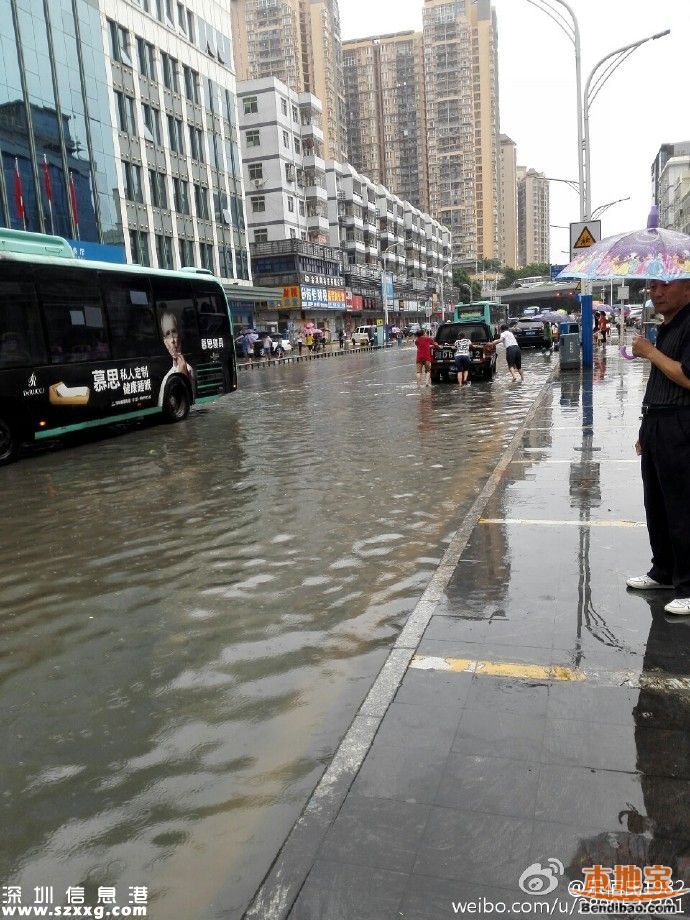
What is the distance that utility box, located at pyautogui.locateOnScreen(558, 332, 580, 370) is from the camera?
21.8 metres

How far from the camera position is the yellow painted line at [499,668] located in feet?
12.1

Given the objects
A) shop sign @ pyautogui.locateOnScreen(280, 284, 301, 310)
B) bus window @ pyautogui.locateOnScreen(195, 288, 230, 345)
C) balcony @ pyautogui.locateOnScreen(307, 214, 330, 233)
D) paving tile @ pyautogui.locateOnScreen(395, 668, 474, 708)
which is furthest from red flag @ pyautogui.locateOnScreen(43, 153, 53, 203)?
balcony @ pyautogui.locateOnScreen(307, 214, 330, 233)

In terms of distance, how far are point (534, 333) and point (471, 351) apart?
57.9ft

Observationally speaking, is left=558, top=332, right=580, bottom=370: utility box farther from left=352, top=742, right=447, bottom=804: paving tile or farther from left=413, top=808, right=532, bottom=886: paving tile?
left=413, top=808, right=532, bottom=886: paving tile

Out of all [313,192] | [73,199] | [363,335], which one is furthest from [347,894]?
[313,192]

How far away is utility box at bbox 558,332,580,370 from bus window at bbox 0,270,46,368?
1527cm

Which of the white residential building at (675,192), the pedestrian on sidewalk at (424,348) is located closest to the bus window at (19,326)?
the pedestrian on sidewalk at (424,348)

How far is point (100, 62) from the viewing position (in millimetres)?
37469

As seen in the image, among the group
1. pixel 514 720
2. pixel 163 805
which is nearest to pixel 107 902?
pixel 163 805

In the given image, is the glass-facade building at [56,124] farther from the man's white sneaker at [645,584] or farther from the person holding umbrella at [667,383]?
the man's white sneaker at [645,584]

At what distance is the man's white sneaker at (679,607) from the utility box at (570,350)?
18540mm

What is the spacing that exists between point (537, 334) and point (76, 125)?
25.0 metres

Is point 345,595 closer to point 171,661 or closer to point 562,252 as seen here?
point 171,661

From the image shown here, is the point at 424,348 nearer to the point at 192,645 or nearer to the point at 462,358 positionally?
the point at 462,358
